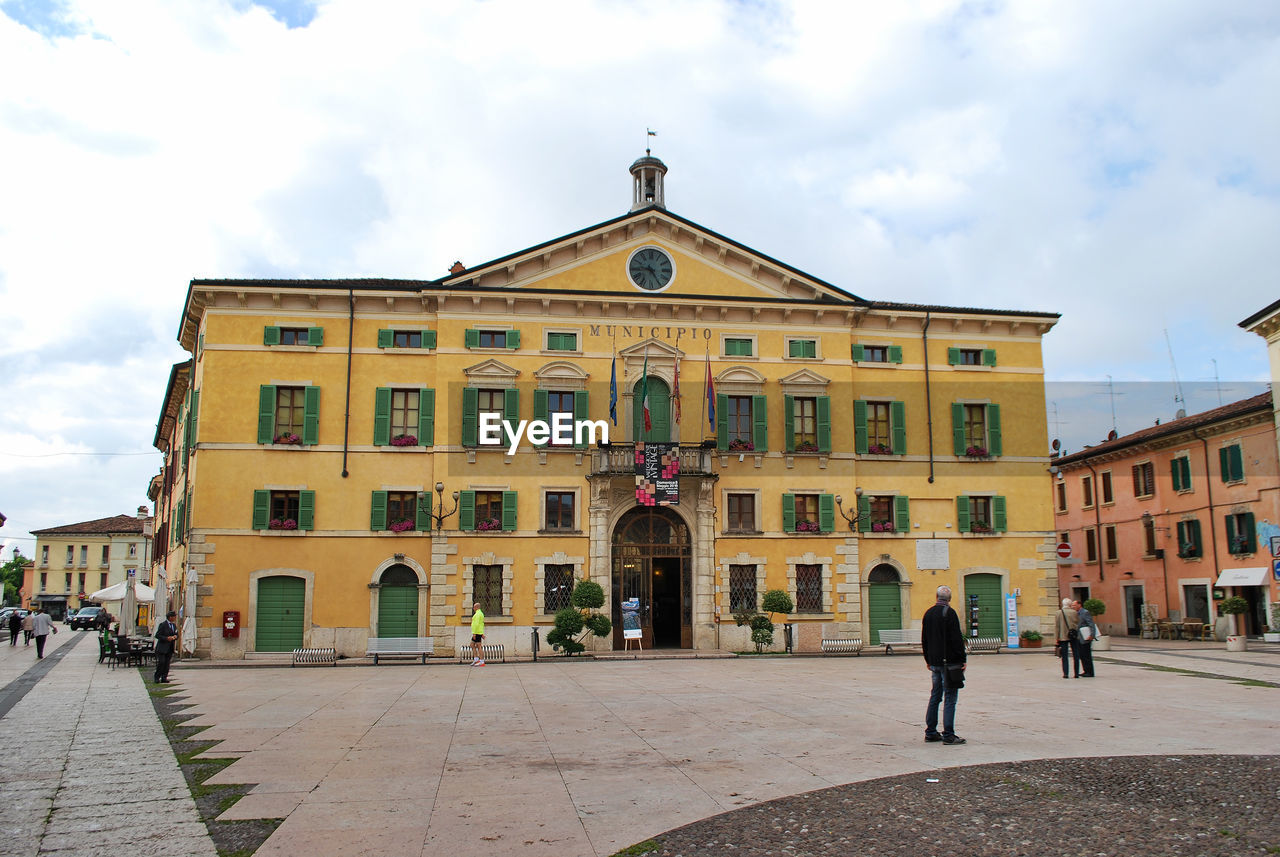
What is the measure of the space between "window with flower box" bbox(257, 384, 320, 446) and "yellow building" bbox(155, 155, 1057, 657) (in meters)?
0.07

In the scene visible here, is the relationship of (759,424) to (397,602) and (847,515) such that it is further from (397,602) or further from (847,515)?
(397,602)

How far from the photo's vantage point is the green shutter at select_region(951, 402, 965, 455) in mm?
33719

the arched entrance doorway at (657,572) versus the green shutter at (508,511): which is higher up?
the green shutter at (508,511)

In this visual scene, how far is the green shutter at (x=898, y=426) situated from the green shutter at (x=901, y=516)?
1.67m

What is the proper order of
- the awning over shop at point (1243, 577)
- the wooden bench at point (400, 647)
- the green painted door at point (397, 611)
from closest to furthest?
1. the wooden bench at point (400, 647)
2. the green painted door at point (397, 611)
3. the awning over shop at point (1243, 577)

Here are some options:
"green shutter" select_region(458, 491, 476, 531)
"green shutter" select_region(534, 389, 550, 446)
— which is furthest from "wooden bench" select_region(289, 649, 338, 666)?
"green shutter" select_region(534, 389, 550, 446)

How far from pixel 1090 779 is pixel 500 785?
5.47 m

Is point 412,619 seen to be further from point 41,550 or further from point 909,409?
point 41,550

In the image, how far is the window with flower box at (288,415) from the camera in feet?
99.8

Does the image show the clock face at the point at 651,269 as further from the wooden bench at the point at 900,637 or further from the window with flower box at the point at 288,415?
the wooden bench at the point at 900,637

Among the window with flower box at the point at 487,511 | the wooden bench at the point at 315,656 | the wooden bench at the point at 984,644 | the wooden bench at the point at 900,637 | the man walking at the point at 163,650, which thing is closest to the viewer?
the man walking at the point at 163,650

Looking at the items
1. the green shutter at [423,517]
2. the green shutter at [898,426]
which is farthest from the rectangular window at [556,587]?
the green shutter at [898,426]

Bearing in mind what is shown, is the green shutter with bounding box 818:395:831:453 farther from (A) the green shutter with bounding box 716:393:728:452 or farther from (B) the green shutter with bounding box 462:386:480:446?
(B) the green shutter with bounding box 462:386:480:446

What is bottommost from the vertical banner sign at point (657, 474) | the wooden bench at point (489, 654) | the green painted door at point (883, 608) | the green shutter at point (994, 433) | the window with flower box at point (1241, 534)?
the wooden bench at point (489, 654)
